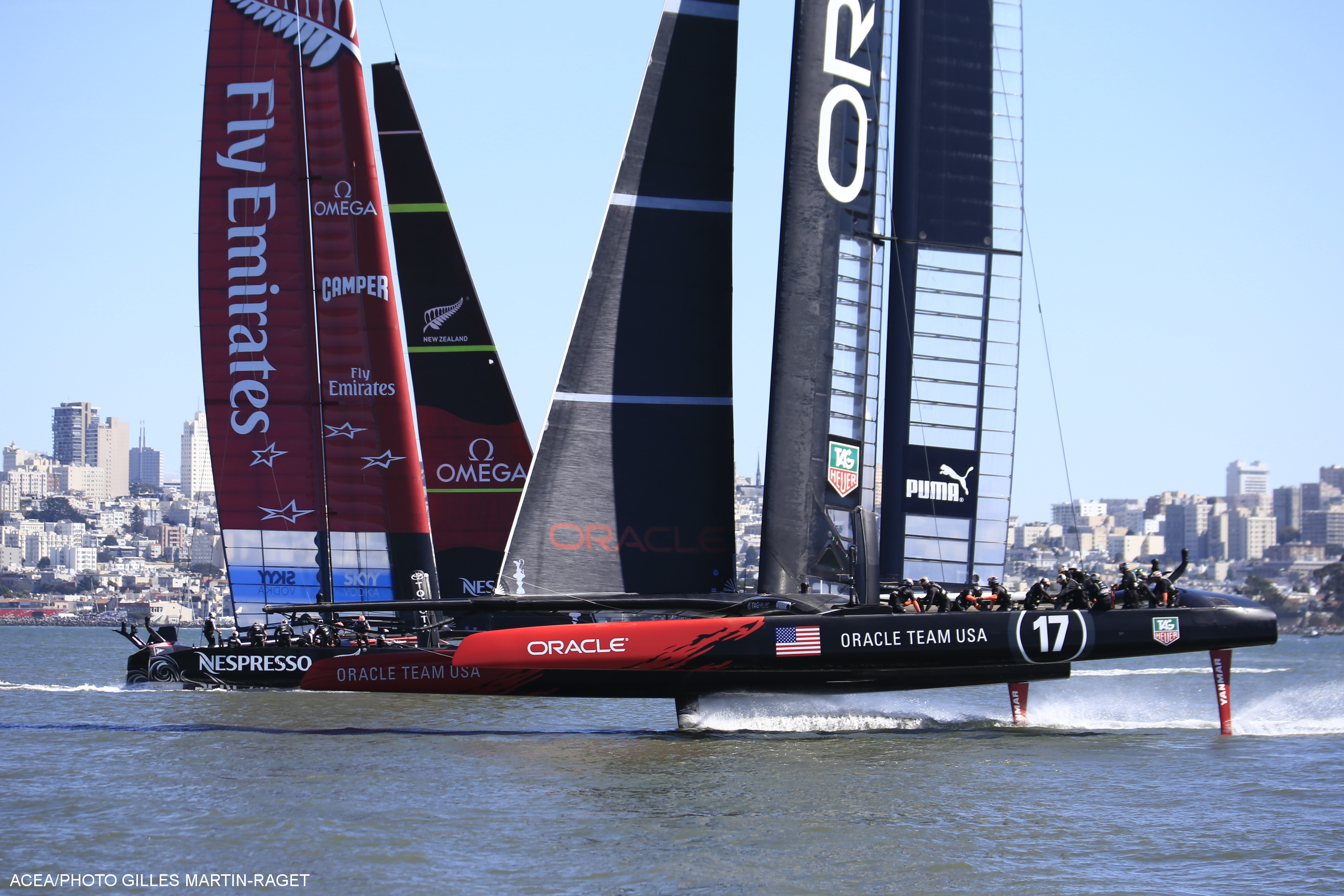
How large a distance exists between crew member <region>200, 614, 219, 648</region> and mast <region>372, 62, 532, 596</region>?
364cm

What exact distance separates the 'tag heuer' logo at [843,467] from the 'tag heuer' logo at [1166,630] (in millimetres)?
3141

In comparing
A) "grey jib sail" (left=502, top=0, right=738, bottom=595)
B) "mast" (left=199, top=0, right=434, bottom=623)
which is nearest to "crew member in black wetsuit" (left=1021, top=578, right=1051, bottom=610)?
"grey jib sail" (left=502, top=0, right=738, bottom=595)

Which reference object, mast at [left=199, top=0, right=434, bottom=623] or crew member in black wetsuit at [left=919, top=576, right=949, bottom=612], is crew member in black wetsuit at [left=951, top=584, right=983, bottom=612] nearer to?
crew member in black wetsuit at [left=919, top=576, right=949, bottom=612]

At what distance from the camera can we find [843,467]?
1455 centimetres

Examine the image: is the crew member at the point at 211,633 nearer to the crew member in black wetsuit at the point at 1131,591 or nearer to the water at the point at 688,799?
the water at the point at 688,799

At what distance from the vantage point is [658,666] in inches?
522

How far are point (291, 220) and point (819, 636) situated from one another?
12.0 m

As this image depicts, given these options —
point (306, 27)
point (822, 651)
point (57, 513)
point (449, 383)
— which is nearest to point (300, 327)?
point (449, 383)

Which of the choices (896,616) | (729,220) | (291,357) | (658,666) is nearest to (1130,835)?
(896,616)

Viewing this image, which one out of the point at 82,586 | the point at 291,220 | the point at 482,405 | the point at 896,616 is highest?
the point at 291,220

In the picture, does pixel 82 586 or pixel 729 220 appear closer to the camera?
pixel 729 220

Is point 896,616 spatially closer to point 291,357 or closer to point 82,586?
point 291,357

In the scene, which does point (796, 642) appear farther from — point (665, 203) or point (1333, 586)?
point (1333, 586)

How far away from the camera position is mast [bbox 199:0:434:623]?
71.1 ft
